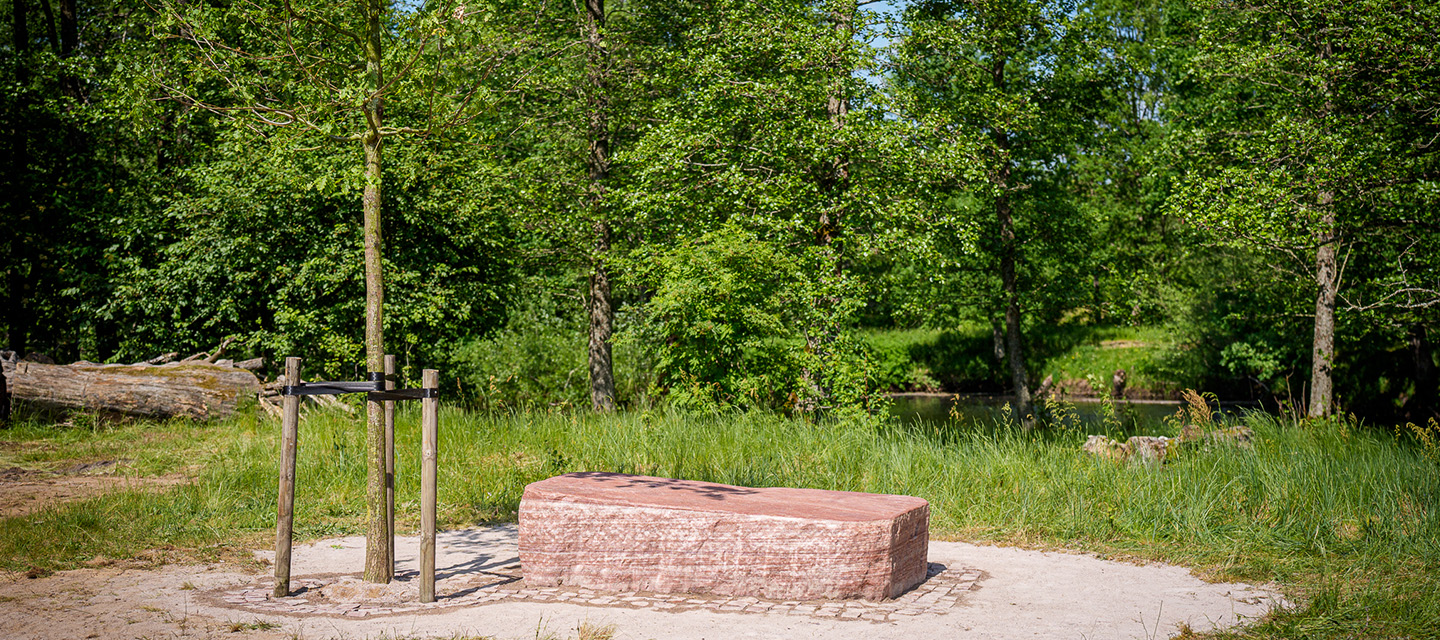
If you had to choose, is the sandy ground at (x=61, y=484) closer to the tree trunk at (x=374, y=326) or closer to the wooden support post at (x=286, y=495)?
the wooden support post at (x=286, y=495)

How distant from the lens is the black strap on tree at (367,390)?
18.1 ft

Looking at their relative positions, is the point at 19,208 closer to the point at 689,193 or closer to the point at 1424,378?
the point at 689,193

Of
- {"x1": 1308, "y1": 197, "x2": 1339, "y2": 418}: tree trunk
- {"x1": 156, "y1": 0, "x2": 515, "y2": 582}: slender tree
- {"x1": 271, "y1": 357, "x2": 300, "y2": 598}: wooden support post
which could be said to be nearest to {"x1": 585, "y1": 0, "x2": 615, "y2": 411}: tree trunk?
{"x1": 156, "y1": 0, "x2": 515, "y2": 582}: slender tree

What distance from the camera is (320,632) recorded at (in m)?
4.78

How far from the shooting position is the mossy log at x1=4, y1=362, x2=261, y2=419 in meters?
12.3

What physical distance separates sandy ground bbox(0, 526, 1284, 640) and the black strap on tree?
1231 mm

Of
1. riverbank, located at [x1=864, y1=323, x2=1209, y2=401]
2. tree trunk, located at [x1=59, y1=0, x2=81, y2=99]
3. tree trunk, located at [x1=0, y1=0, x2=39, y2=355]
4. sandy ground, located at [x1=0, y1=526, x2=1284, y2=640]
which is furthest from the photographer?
riverbank, located at [x1=864, y1=323, x2=1209, y2=401]

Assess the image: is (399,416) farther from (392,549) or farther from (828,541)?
(828,541)

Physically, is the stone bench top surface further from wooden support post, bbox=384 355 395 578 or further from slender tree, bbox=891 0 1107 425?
slender tree, bbox=891 0 1107 425

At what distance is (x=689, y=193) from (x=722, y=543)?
829 centimetres

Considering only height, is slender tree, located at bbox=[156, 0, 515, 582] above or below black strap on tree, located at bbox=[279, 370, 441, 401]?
above

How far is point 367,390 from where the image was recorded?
561 cm

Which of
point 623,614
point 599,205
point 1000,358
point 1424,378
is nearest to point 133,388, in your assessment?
point 599,205

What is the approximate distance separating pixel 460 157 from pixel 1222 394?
2006 centimetres
